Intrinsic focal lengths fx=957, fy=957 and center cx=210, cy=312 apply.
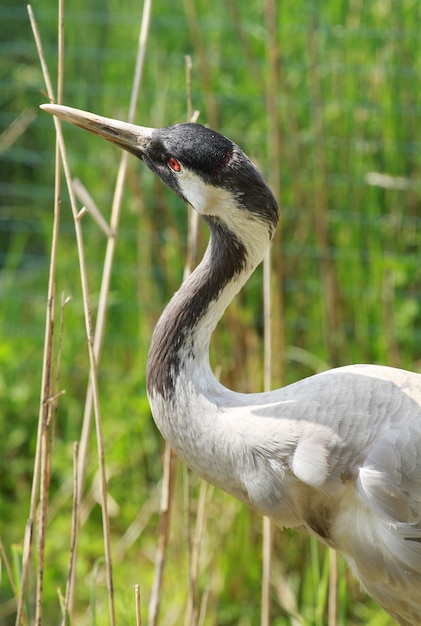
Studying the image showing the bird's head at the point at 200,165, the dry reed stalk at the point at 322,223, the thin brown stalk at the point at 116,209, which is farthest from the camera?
the dry reed stalk at the point at 322,223

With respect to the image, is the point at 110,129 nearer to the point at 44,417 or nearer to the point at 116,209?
the point at 116,209

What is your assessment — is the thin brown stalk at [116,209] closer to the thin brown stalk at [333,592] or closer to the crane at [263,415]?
the crane at [263,415]

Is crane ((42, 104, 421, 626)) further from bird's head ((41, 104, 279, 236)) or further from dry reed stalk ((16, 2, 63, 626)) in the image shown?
dry reed stalk ((16, 2, 63, 626))

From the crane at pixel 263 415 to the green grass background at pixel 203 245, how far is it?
0.88 metres

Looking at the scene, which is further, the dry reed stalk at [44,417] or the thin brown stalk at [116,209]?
the thin brown stalk at [116,209]

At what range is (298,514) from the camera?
5.13 ft

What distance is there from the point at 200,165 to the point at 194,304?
233mm

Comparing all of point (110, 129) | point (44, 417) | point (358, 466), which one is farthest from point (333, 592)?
point (110, 129)

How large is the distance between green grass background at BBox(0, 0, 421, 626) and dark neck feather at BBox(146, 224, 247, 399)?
0.85 meters

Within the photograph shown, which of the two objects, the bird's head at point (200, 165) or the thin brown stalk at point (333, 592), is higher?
the bird's head at point (200, 165)

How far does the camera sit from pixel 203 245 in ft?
8.96

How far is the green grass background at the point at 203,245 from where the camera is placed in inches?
104

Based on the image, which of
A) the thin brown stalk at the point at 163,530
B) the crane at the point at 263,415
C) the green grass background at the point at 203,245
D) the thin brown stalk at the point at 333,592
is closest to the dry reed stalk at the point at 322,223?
the green grass background at the point at 203,245

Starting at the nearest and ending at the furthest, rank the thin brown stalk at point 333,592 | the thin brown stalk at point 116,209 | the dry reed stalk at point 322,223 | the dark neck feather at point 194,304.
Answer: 1. the dark neck feather at point 194,304
2. the thin brown stalk at point 116,209
3. the thin brown stalk at point 333,592
4. the dry reed stalk at point 322,223
